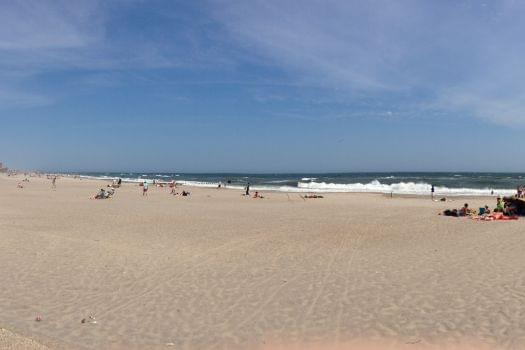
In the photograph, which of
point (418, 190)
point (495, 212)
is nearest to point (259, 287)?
point (495, 212)

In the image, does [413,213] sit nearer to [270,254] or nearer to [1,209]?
[270,254]

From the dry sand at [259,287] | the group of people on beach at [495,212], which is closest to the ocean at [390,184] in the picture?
the group of people on beach at [495,212]

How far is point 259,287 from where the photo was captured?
9.92 meters

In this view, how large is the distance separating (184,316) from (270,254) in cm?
563

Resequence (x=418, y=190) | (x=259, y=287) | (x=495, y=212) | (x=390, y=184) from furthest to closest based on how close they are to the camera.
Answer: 1. (x=390, y=184)
2. (x=418, y=190)
3. (x=495, y=212)
4. (x=259, y=287)

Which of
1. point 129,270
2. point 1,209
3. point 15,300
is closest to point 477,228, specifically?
point 129,270

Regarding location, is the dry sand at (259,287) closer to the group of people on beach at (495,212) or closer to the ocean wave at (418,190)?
the group of people on beach at (495,212)

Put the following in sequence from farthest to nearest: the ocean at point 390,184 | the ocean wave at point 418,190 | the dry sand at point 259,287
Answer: the ocean at point 390,184, the ocean wave at point 418,190, the dry sand at point 259,287

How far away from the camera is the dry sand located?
7.21 m

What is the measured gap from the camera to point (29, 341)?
6.09 m

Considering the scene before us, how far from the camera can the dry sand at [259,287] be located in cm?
721

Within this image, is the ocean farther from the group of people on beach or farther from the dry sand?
the dry sand

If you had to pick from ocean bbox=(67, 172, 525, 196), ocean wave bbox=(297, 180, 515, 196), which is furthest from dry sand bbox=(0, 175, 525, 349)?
ocean bbox=(67, 172, 525, 196)

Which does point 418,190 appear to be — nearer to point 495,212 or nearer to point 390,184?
point 390,184
